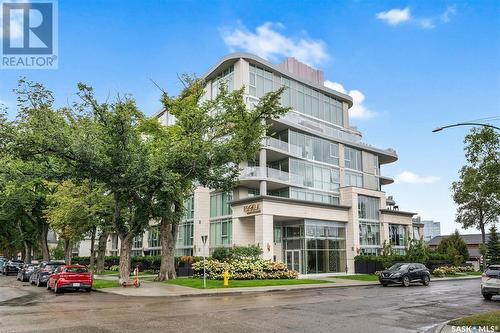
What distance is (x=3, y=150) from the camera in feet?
80.5

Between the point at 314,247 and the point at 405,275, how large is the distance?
1266 cm

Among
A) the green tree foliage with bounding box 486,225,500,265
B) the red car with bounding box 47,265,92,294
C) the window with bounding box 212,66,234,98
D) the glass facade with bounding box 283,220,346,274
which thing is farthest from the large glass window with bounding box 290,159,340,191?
the red car with bounding box 47,265,92,294

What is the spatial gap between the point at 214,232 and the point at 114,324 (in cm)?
3241

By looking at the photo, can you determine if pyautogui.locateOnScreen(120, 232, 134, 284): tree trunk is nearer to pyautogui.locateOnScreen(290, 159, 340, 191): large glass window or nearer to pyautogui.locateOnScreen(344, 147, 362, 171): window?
pyautogui.locateOnScreen(290, 159, 340, 191): large glass window

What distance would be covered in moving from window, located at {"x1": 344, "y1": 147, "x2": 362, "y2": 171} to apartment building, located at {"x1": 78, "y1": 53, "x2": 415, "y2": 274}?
119 millimetres

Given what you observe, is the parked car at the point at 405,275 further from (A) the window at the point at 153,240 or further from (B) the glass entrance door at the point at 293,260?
(A) the window at the point at 153,240

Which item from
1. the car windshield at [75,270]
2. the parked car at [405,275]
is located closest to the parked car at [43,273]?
the car windshield at [75,270]

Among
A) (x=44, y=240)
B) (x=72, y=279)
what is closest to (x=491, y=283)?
(x=72, y=279)

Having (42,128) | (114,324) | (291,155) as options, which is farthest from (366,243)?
(114,324)

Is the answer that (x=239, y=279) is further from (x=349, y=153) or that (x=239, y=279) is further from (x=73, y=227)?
(x=349, y=153)

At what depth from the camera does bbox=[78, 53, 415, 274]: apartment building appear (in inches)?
1569

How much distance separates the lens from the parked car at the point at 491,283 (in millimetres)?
19119

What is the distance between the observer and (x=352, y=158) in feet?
163

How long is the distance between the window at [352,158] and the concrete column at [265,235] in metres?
15.7
